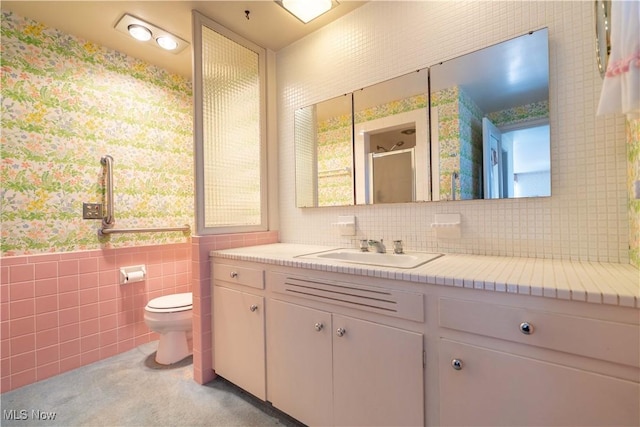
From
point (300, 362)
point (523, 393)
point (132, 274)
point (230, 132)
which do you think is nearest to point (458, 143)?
point (523, 393)

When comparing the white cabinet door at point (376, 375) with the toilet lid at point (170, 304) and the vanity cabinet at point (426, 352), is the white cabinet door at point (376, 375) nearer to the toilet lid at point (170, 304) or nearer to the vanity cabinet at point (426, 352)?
the vanity cabinet at point (426, 352)

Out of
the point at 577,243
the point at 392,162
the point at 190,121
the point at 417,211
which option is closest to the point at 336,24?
the point at 392,162

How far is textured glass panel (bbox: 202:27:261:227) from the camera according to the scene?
1.92 meters

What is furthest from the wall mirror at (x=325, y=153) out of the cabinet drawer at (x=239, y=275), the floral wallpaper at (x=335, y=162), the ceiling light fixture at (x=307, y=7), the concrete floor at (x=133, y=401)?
the concrete floor at (x=133, y=401)

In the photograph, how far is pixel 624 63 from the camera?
0.65m

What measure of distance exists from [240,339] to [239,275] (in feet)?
1.22

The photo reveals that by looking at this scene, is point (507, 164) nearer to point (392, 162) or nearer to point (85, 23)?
point (392, 162)

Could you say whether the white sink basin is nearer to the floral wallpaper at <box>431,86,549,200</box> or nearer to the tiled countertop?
the tiled countertop

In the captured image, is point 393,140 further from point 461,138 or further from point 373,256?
point 373,256

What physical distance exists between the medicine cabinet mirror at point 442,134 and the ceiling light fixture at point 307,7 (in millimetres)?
547

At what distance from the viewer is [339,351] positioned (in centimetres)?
123

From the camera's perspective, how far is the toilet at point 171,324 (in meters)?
1.96

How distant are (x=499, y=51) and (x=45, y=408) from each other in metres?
3.06

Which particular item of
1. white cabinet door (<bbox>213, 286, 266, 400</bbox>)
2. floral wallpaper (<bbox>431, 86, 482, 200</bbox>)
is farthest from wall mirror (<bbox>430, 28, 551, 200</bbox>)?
white cabinet door (<bbox>213, 286, 266, 400</bbox>)
